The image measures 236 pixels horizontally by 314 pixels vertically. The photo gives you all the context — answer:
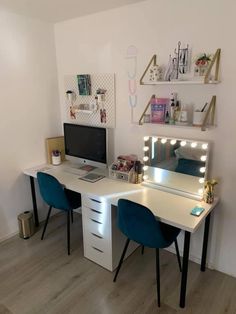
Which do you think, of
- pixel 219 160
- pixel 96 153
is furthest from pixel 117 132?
pixel 219 160

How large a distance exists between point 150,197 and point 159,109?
2.37 ft

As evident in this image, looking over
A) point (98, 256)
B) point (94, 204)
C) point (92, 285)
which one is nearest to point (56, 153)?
point (94, 204)

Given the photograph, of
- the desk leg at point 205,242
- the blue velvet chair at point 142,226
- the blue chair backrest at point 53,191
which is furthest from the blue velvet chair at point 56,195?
the desk leg at point 205,242

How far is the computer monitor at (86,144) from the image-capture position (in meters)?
2.40

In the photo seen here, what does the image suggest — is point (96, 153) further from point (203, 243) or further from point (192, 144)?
point (203, 243)

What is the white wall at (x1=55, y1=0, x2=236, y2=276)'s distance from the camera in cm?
177

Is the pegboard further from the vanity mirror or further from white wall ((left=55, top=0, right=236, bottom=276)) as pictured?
the vanity mirror

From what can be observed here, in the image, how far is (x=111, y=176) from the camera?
2359 millimetres


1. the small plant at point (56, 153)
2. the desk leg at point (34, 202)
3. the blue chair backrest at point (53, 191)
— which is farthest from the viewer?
the small plant at point (56, 153)

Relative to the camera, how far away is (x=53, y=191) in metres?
2.26

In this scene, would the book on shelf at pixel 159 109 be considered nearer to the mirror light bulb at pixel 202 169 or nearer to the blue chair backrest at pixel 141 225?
the mirror light bulb at pixel 202 169

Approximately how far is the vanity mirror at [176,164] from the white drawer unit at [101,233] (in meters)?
0.47

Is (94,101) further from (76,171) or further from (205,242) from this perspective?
(205,242)

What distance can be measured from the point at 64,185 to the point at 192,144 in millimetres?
1160
